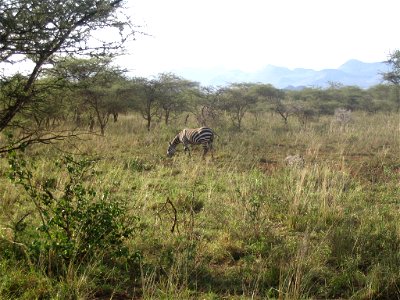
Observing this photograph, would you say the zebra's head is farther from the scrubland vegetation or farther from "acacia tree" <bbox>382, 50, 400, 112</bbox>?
"acacia tree" <bbox>382, 50, 400, 112</bbox>

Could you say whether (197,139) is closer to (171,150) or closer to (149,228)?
(171,150)

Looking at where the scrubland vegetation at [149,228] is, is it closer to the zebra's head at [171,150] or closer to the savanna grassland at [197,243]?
the savanna grassland at [197,243]

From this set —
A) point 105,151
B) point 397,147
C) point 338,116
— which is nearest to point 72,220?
point 105,151

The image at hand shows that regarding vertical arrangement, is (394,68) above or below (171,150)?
above

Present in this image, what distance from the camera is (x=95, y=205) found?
11.7 feet

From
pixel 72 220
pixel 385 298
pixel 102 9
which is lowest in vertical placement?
pixel 385 298

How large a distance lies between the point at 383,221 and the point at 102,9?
4.06m

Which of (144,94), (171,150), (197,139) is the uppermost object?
(144,94)

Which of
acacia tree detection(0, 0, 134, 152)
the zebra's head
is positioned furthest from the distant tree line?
the zebra's head

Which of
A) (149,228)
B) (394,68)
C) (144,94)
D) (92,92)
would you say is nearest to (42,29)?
(149,228)

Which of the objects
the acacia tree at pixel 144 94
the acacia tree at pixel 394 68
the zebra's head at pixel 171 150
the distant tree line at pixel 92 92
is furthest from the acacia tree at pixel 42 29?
the acacia tree at pixel 394 68

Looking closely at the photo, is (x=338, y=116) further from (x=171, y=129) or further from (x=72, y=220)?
(x=72, y=220)

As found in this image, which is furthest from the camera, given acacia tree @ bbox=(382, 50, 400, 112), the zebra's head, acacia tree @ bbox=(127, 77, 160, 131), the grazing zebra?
acacia tree @ bbox=(382, 50, 400, 112)

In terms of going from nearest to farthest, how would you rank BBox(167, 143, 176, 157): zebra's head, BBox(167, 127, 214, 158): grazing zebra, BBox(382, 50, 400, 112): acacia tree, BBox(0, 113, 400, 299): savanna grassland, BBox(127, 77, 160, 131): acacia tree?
BBox(0, 113, 400, 299): savanna grassland
BBox(167, 143, 176, 157): zebra's head
BBox(167, 127, 214, 158): grazing zebra
BBox(127, 77, 160, 131): acacia tree
BBox(382, 50, 400, 112): acacia tree
